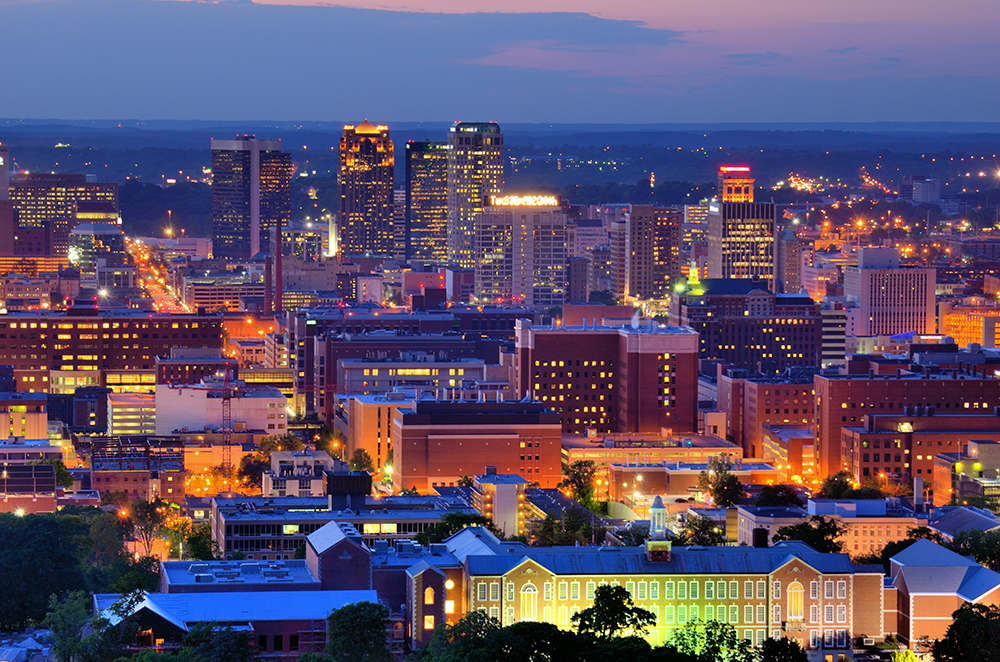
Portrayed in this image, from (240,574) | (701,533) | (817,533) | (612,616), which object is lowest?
(701,533)

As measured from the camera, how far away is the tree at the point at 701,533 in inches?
4126

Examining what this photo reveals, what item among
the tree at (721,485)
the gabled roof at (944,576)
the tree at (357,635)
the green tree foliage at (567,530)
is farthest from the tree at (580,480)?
the tree at (357,635)

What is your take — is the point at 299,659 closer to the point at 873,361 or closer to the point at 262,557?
the point at 262,557

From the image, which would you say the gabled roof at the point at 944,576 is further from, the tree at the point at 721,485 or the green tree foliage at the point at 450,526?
the tree at the point at 721,485

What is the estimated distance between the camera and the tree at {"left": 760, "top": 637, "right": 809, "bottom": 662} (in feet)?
273

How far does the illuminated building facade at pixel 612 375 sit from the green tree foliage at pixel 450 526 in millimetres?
52377

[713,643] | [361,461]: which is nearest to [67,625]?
[713,643]

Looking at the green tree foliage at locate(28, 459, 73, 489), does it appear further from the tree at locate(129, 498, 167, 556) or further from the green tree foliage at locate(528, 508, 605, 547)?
the green tree foliage at locate(528, 508, 605, 547)

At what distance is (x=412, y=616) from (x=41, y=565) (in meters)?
19.1

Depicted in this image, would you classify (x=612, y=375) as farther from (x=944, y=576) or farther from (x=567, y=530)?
(x=944, y=576)

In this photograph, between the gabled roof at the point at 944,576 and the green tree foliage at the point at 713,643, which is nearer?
the green tree foliage at the point at 713,643

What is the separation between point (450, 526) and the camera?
338ft

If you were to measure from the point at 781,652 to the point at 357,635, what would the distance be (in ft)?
53.9

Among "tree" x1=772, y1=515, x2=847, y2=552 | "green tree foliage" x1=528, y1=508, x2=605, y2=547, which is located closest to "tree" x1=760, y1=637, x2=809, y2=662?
"tree" x1=772, y1=515, x2=847, y2=552
